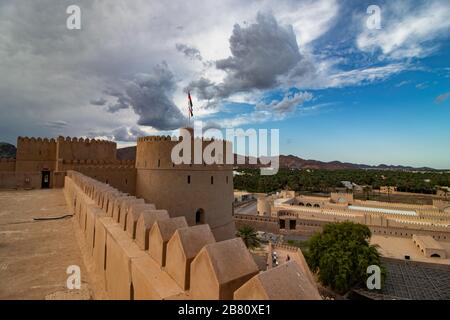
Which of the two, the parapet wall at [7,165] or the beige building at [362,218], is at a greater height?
the parapet wall at [7,165]

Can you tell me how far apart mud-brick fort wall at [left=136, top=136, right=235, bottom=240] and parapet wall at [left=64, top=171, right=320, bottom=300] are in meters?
12.9

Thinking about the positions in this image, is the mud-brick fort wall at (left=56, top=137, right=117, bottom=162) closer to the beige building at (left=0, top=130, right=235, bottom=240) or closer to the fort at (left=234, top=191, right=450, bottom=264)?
the beige building at (left=0, top=130, right=235, bottom=240)

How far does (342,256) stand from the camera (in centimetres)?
2122

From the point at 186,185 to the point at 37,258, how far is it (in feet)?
42.0

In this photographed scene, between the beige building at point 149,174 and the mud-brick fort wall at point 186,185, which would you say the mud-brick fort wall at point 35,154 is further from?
the mud-brick fort wall at point 186,185

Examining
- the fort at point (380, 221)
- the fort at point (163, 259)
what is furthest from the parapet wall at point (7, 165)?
the fort at point (380, 221)

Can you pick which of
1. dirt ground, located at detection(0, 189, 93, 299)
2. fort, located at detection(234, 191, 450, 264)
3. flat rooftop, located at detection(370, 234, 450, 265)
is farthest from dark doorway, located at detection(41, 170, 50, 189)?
flat rooftop, located at detection(370, 234, 450, 265)

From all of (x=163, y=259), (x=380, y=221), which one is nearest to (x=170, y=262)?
(x=163, y=259)

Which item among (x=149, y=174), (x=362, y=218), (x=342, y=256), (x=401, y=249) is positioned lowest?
(x=401, y=249)

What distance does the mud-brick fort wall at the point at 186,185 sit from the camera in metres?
17.5

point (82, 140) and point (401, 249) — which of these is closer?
point (82, 140)

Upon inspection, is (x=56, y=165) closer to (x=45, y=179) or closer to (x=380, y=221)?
(x=45, y=179)

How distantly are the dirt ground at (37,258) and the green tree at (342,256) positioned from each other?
63.4ft
